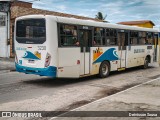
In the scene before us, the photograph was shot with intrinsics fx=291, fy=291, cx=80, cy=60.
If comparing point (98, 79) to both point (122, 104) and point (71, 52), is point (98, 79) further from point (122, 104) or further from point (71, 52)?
point (122, 104)

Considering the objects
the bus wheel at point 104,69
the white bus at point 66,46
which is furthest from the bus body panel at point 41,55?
the bus wheel at point 104,69

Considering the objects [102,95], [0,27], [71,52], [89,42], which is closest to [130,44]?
[89,42]

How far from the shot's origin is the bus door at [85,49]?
43.4ft

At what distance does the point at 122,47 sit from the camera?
652 inches

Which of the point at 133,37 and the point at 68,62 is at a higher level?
the point at 133,37

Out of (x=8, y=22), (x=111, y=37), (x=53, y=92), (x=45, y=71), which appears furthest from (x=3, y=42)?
(x=53, y=92)

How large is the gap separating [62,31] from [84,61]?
1984 mm

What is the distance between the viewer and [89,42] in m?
13.8

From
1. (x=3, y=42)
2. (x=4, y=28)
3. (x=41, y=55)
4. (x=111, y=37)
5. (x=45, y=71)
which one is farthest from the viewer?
(x=3, y=42)

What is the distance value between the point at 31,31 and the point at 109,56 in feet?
15.5

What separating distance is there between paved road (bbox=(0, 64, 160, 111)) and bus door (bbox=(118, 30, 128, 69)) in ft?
7.83

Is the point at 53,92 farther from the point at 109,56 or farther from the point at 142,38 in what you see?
the point at 142,38

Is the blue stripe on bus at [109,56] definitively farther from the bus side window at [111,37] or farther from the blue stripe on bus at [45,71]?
the blue stripe on bus at [45,71]

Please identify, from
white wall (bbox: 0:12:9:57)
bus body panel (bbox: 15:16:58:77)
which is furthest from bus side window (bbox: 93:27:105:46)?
white wall (bbox: 0:12:9:57)
